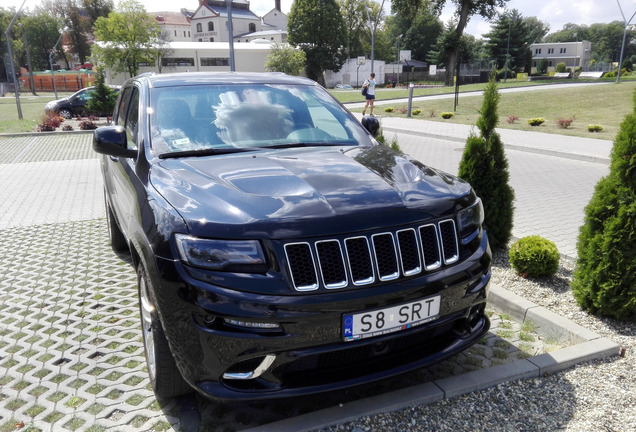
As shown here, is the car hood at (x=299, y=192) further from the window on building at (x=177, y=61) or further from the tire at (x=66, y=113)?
the window on building at (x=177, y=61)

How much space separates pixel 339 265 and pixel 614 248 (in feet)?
8.04

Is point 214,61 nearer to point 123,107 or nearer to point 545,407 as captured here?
point 123,107

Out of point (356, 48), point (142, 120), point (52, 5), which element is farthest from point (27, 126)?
point (52, 5)

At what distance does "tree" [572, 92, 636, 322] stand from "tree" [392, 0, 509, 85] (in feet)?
176

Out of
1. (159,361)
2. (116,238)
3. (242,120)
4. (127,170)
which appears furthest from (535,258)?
(116,238)

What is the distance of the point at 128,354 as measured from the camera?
3627 mm

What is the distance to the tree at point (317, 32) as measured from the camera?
2655 inches

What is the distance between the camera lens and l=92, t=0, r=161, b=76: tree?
53.6 meters

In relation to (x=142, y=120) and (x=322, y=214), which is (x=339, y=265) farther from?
(x=142, y=120)

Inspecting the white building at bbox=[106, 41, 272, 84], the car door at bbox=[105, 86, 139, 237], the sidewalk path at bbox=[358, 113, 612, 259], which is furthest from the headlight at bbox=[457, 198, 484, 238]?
the white building at bbox=[106, 41, 272, 84]

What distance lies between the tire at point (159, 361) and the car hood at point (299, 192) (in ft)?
1.90

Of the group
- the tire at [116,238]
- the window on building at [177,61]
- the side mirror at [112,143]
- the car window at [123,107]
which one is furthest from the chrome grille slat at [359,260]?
the window on building at [177,61]

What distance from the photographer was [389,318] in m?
2.52

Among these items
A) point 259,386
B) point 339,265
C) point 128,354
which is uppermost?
point 339,265
